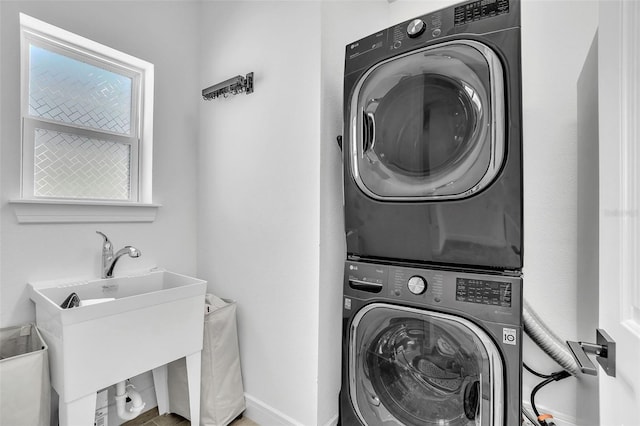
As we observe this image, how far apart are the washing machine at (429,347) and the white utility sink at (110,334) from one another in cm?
80

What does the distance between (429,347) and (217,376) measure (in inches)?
45.6

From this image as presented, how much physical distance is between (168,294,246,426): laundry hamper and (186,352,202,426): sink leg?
5 cm

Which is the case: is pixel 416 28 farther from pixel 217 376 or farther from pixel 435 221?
pixel 217 376

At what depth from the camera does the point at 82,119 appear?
5.65 ft

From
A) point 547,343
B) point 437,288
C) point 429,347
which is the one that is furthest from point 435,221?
point 547,343

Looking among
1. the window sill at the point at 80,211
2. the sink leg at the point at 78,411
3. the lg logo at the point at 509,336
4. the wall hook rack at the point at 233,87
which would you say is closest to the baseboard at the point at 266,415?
the sink leg at the point at 78,411

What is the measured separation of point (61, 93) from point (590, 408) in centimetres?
293

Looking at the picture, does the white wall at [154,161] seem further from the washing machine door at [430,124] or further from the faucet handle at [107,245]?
the washing machine door at [430,124]

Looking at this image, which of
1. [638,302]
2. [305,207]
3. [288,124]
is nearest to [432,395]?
[638,302]

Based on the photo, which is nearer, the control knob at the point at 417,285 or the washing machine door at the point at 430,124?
the washing machine door at the point at 430,124

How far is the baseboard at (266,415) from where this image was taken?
1537mm

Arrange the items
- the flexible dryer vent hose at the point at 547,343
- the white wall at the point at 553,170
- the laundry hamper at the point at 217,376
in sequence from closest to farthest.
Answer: the flexible dryer vent hose at the point at 547,343 → the white wall at the point at 553,170 → the laundry hamper at the point at 217,376

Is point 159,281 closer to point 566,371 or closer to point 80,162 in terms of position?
point 80,162

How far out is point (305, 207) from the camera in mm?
1505
